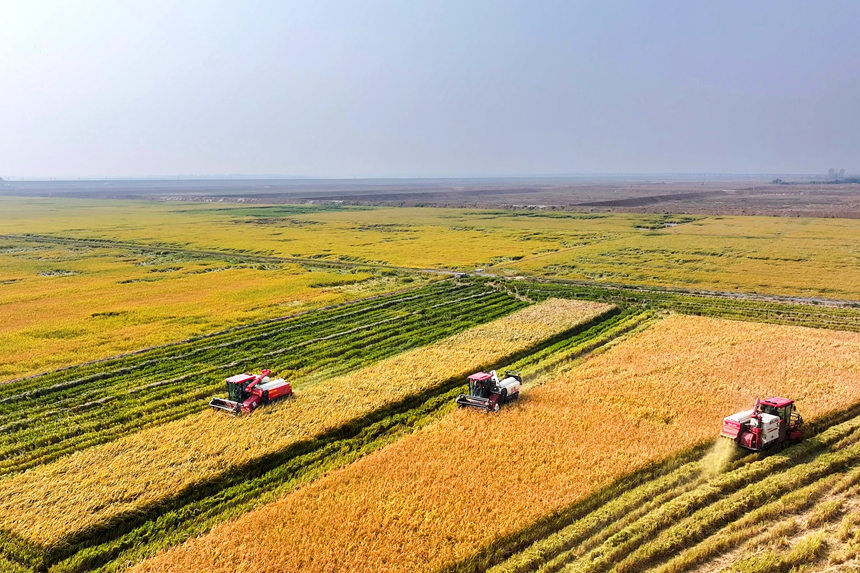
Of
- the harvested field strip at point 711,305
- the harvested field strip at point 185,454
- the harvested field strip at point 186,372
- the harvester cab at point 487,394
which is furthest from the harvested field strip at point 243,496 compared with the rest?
the harvested field strip at point 711,305

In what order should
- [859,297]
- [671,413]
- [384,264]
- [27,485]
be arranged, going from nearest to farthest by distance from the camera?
[27,485] → [671,413] → [859,297] → [384,264]

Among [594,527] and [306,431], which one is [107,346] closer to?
[306,431]

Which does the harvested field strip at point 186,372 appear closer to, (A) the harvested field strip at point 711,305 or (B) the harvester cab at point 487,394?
(A) the harvested field strip at point 711,305

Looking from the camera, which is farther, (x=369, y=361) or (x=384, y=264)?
(x=384, y=264)

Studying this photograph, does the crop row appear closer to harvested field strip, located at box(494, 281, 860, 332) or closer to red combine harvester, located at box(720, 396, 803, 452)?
red combine harvester, located at box(720, 396, 803, 452)

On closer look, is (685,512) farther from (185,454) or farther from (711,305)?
(711,305)

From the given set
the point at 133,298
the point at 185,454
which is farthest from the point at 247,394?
the point at 133,298

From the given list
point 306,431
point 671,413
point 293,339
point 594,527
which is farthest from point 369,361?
point 594,527

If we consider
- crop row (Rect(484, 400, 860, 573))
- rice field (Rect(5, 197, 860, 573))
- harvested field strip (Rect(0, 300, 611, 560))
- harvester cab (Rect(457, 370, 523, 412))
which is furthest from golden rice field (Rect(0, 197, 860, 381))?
crop row (Rect(484, 400, 860, 573))
